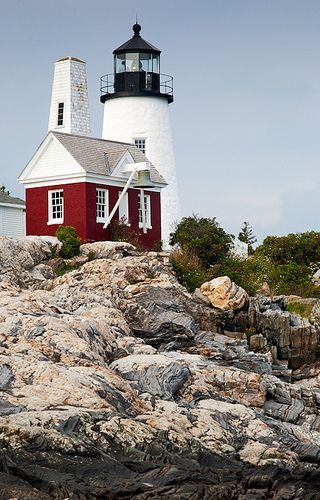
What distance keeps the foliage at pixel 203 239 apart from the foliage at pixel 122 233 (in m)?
1.95

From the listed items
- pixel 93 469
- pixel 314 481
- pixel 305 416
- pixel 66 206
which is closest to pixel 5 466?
pixel 93 469

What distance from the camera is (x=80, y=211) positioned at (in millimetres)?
37531

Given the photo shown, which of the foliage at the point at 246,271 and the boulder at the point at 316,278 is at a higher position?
the foliage at the point at 246,271

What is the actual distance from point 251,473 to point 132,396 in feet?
10.8

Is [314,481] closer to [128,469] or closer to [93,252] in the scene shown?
[128,469]

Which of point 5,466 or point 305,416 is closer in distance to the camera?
point 5,466

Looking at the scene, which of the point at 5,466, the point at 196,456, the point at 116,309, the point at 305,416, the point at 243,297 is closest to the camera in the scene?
the point at 5,466

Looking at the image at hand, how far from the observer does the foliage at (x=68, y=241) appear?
113ft

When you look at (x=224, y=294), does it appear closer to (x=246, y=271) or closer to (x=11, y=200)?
(x=246, y=271)

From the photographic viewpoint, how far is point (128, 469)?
59.2ft

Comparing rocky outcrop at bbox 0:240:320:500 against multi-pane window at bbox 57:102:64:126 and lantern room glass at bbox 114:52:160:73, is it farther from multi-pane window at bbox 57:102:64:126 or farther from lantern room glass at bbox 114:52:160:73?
lantern room glass at bbox 114:52:160:73

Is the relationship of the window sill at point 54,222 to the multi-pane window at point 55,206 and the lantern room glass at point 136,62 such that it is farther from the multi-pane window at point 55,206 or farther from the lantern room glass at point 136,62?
the lantern room glass at point 136,62

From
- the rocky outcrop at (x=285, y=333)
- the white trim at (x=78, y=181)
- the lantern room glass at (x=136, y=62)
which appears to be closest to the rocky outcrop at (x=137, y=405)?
the rocky outcrop at (x=285, y=333)

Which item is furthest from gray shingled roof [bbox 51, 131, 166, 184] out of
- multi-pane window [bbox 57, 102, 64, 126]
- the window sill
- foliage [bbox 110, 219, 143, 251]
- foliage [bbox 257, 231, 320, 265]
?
foliage [bbox 257, 231, 320, 265]
